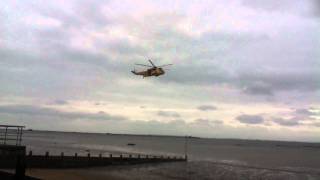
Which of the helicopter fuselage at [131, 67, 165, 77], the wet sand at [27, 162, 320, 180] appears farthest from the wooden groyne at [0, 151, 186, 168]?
the helicopter fuselage at [131, 67, 165, 77]

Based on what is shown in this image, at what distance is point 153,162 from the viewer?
76438 mm

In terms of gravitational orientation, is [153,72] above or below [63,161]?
above

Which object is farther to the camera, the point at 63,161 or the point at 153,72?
the point at 63,161

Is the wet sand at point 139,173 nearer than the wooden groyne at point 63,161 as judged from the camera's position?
No

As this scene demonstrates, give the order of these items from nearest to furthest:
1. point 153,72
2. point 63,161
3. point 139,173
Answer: point 153,72 < point 63,161 < point 139,173

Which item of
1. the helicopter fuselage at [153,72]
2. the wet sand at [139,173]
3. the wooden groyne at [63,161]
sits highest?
the helicopter fuselage at [153,72]

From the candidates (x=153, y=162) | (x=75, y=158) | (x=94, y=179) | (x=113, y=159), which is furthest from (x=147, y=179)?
(x=153, y=162)

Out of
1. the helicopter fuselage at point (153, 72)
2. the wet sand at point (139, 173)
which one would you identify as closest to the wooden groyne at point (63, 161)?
the wet sand at point (139, 173)

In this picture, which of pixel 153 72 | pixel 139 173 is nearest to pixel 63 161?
pixel 139 173

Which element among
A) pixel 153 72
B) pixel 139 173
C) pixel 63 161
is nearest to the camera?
pixel 153 72

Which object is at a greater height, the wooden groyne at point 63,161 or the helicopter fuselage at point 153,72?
the helicopter fuselage at point 153,72

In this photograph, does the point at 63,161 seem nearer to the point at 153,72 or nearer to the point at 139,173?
the point at 139,173

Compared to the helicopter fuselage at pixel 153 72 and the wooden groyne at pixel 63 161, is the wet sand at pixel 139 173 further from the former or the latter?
the helicopter fuselage at pixel 153 72

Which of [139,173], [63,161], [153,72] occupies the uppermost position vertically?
[153,72]
